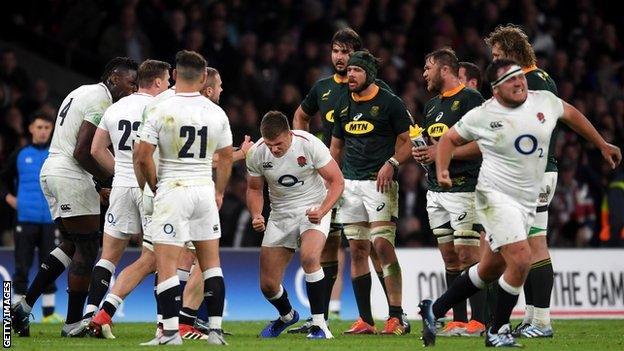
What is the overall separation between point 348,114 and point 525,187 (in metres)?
2.86

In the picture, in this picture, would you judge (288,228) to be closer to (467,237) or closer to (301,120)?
(467,237)

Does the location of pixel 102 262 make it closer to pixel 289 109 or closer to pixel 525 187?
pixel 525 187

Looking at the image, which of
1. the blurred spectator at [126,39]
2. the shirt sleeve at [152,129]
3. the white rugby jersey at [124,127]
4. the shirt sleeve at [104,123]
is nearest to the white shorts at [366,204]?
the white rugby jersey at [124,127]

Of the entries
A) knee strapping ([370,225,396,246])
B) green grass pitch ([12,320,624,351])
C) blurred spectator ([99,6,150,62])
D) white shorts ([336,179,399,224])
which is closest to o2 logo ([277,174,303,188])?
white shorts ([336,179,399,224])

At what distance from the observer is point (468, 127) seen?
36.3ft

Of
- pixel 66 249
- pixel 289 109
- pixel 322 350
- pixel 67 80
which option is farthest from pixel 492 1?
pixel 322 350

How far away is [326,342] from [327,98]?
10.2ft

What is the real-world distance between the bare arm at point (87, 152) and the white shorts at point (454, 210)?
3114mm

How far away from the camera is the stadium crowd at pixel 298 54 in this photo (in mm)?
20156

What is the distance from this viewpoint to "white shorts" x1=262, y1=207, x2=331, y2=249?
41.0 ft

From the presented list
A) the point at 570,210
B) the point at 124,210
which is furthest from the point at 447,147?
the point at 570,210

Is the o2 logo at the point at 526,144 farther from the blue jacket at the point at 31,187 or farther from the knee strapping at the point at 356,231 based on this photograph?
the blue jacket at the point at 31,187

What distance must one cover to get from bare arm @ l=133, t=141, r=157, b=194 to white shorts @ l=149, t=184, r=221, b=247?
A: 0.43ft

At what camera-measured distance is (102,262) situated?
12672mm
